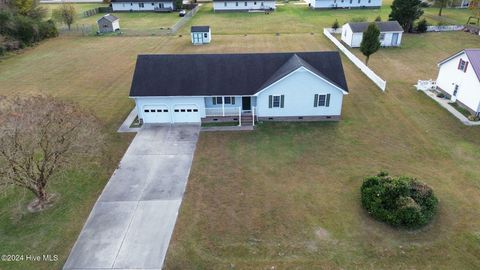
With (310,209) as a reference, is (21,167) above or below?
above

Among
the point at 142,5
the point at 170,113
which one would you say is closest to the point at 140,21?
the point at 142,5

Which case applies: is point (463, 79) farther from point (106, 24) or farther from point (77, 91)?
point (106, 24)

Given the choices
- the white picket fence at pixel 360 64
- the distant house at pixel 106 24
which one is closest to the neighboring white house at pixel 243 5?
the distant house at pixel 106 24

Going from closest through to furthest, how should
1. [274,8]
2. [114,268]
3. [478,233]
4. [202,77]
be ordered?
[114,268] → [478,233] → [202,77] → [274,8]

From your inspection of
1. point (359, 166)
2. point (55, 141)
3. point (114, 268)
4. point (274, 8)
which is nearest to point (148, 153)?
point (55, 141)

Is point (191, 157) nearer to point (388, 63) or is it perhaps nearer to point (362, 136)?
point (362, 136)

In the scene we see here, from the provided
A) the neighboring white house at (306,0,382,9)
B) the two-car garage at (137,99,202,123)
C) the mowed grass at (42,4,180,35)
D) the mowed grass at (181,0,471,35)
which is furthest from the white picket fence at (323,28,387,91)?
the mowed grass at (42,4,180,35)
